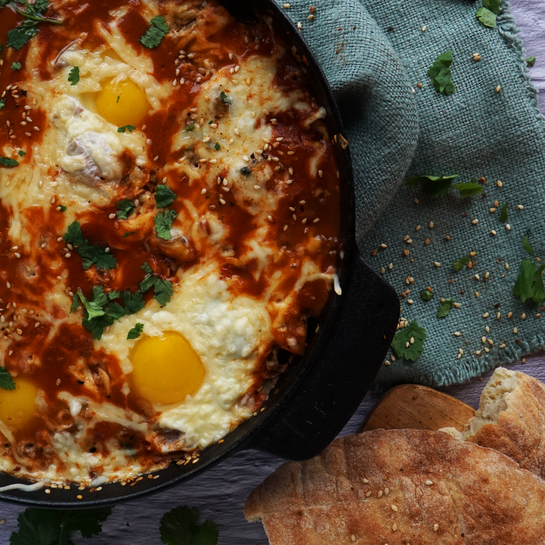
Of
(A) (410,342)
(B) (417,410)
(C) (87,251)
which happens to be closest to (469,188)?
(A) (410,342)

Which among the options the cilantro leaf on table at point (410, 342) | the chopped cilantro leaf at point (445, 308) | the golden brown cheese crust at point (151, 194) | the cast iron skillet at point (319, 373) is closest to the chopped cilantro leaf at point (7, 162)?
the golden brown cheese crust at point (151, 194)

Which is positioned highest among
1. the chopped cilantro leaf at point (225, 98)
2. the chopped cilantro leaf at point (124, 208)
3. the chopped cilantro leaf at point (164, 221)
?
the chopped cilantro leaf at point (225, 98)

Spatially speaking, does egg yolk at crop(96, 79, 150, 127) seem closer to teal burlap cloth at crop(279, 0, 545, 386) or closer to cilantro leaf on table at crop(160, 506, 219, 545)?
teal burlap cloth at crop(279, 0, 545, 386)

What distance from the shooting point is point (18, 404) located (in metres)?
3.22

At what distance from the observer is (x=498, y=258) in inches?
156

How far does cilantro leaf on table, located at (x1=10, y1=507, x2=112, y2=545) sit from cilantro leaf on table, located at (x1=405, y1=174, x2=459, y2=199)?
295 centimetres

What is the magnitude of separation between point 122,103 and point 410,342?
232cm

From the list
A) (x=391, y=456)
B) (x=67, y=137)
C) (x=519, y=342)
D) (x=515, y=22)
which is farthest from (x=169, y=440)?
(x=515, y=22)

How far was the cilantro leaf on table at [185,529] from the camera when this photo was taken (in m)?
3.80

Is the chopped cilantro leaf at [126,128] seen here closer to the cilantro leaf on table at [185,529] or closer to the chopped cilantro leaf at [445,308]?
the chopped cilantro leaf at [445,308]

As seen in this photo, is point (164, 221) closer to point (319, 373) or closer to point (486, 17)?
point (319, 373)

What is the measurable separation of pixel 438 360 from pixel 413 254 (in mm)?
729

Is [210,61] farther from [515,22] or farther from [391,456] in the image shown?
[391,456]

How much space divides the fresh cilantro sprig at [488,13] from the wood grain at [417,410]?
241 cm
